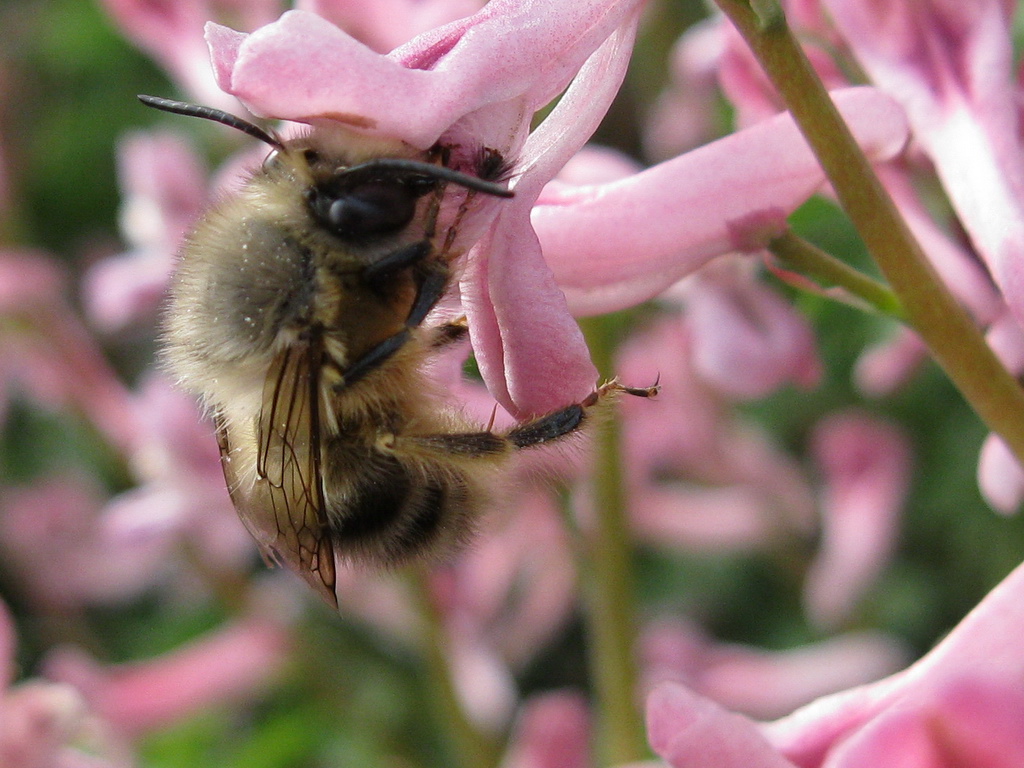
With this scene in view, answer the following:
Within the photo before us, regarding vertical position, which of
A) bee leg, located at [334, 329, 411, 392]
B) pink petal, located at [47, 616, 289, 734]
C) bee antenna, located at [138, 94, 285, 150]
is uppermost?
bee antenna, located at [138, 94, 285, 150]

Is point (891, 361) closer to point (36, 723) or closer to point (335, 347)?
point (335, 347)

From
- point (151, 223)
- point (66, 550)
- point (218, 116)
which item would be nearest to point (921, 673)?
point (218, 116)

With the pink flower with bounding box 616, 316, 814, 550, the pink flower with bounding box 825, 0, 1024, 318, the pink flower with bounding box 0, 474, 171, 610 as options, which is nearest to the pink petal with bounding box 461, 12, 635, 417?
the pink flower with bounding box 825, 0, 1024, 318

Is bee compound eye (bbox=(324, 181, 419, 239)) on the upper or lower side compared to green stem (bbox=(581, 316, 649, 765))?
upper

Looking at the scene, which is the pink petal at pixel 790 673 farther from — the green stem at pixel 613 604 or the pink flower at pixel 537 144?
the pink flower at pixel 537 144

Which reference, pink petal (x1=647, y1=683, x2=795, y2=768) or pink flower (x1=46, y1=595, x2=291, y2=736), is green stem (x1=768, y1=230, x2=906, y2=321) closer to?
pink petal (x1=647, y1=683, x2=795, y2=768)

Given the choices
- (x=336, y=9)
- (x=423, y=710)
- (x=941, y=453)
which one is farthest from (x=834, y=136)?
(x=423, y=710)

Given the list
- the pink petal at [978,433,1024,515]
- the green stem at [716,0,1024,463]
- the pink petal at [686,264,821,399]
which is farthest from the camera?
the pink petal at [686,264,821,399]
